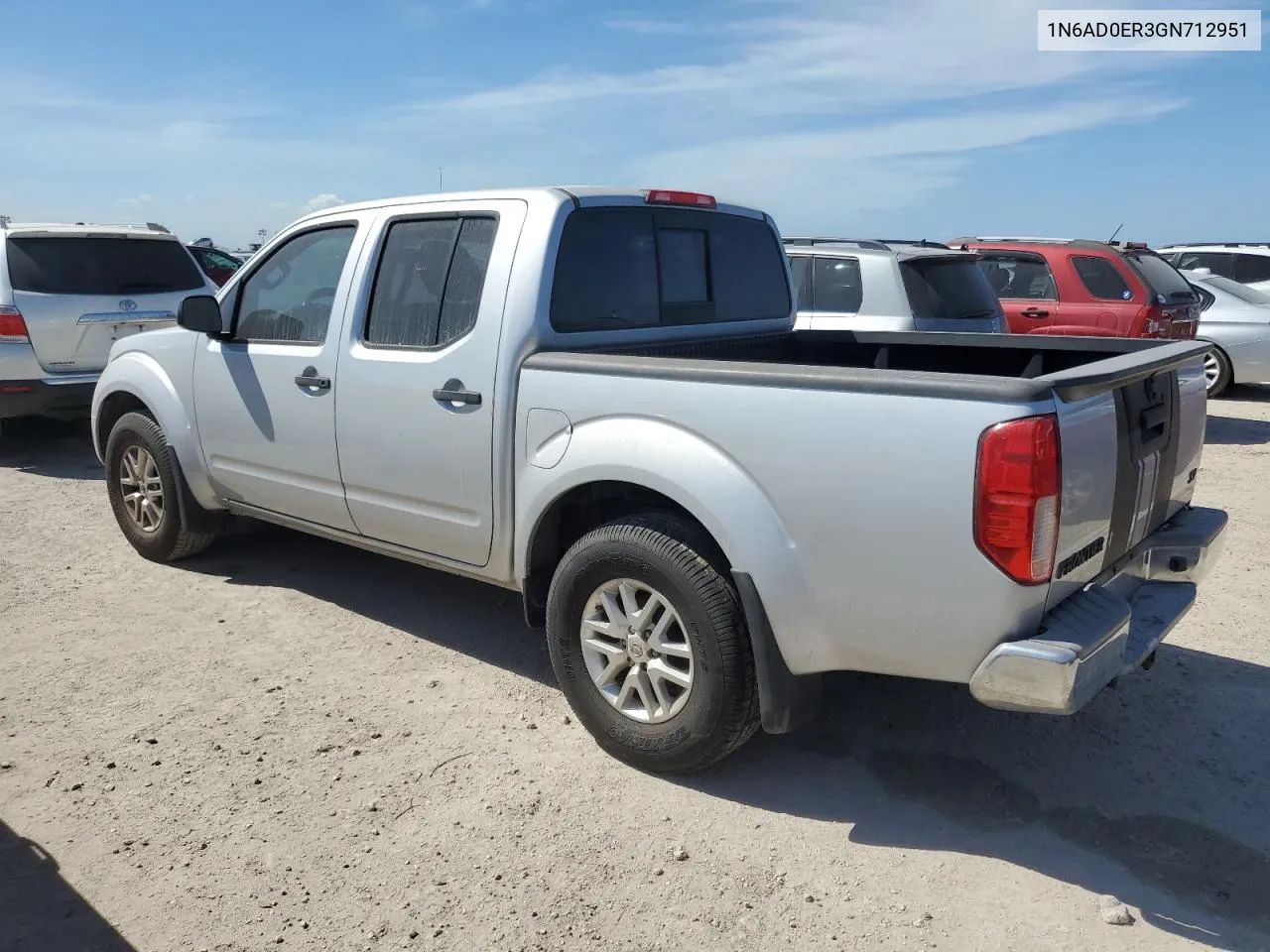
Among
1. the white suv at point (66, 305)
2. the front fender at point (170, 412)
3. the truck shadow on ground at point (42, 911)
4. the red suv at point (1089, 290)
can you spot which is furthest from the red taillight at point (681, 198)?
the red suv at point (1089, 290)

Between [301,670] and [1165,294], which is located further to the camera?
[1165,294]

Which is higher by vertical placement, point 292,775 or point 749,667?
point 749,667

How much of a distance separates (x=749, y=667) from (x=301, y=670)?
6.91 feet

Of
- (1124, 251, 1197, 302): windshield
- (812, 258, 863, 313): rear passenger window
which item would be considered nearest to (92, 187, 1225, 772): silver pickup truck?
(812, 258, 863, 313): rear passenger window

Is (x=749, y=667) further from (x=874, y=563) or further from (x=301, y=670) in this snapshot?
(x=301, y=670)

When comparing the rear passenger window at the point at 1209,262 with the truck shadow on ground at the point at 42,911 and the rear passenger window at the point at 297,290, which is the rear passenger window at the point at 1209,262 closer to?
the rear passenger window at the point at 297,290

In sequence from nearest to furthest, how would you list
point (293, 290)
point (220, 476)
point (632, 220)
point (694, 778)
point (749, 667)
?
point (749, 667), point (694, 778), point (632, 220), point (293, 290), point (220, 476)

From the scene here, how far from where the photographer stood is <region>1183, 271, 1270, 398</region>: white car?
1139cm

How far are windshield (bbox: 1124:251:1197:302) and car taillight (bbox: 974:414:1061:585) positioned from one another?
8042 mm

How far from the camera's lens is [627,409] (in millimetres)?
3473

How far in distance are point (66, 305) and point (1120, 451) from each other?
7.95 metres

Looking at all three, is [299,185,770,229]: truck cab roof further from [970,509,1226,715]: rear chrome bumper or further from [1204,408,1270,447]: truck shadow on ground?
[1204,408,1270,447]: truck shadow on ground

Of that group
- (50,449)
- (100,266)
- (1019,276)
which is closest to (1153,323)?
(1019,276)

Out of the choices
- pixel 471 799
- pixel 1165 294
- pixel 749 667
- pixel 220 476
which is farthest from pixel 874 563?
pixel 1165 294
